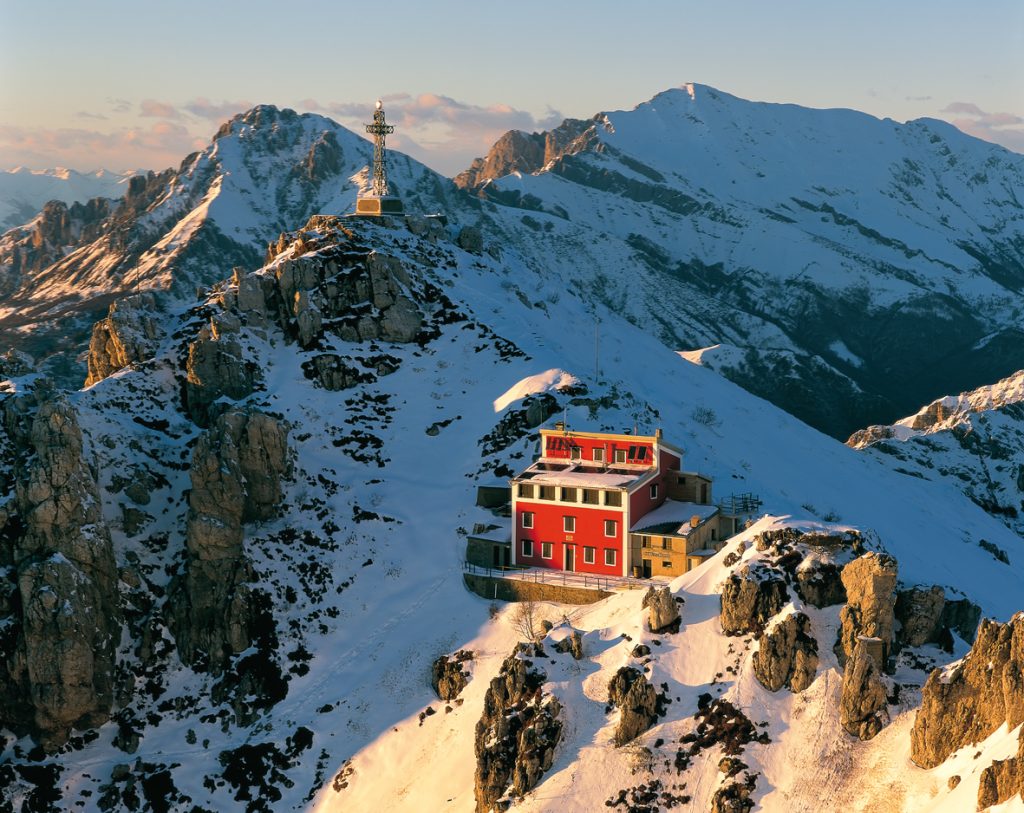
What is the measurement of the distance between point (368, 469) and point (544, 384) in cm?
1723

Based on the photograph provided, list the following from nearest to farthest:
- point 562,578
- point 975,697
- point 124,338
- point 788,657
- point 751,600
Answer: point 975,697
point 788,657
point 751,600
point 562,578
point 124,338

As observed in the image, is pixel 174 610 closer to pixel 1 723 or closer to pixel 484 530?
pixel 1 723

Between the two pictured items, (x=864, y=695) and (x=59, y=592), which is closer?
(x=864, y=695)

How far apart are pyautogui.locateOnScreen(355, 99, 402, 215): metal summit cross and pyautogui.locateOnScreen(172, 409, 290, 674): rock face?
51545 millimetres

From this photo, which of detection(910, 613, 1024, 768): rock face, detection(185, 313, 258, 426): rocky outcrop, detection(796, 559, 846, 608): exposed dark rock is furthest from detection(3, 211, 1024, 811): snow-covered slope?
detection(796, 559, 846, 608): exposed dark rock

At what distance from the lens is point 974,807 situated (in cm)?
5859

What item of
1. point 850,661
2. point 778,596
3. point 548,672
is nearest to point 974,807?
point 850,661

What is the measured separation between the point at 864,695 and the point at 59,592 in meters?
52.2

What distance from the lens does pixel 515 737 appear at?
73562mm

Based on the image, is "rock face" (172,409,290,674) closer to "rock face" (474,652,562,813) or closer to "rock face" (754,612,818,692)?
"rock face" (474,652,562,813)

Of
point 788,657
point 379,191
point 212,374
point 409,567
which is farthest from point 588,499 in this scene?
point 379,191

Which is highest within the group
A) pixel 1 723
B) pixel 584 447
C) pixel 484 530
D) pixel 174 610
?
pixel 584 447

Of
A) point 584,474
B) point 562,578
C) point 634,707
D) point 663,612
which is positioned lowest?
point 634,707

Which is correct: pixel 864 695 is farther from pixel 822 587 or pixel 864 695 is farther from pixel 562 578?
pixel 562 578
